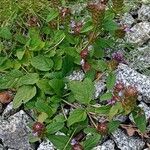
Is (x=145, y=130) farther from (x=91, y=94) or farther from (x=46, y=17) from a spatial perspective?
(x=46, y=17)

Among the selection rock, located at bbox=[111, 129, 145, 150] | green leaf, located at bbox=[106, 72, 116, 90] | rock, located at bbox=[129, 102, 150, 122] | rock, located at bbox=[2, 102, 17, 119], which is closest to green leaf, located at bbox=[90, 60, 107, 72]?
green leaf, located at bbox=[106, 72, 116, 90]

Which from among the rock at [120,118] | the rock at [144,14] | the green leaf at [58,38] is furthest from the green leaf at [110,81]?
the rock at [144,14]

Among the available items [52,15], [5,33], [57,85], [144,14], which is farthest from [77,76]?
[144,14]

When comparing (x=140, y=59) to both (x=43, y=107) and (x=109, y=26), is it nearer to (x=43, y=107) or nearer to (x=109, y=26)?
(x=109, y=26)

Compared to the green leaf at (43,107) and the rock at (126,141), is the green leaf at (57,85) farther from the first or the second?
the rock at (126,141)

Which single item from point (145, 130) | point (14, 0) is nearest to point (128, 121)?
point (145, 130)
